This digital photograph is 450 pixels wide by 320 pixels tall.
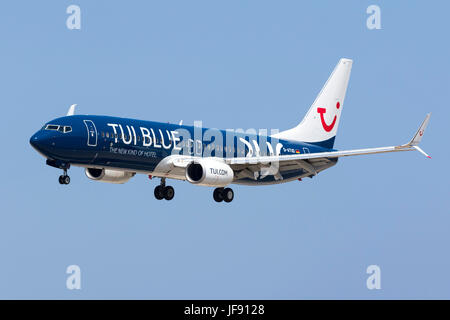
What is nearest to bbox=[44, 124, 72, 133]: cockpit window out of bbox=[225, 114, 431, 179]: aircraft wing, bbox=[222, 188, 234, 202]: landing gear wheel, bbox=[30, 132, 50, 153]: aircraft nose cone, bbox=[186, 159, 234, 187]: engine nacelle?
bbox=[30, 132, 50, 153]: aircraft nose cone

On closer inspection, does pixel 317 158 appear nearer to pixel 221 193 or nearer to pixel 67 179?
pixel 221 193

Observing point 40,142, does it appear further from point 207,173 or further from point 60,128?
point 207,173

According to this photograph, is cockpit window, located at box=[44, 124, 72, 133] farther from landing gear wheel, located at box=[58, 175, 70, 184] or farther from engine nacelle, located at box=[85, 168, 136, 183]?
engine nacelle, located at box=[85, 168, 136, 183]

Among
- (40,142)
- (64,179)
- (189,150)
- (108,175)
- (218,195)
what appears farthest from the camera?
(218,195)

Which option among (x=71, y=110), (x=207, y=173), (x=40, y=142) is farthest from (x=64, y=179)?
(x=207, y=173)

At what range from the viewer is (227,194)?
259 ft

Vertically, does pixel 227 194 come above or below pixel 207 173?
below

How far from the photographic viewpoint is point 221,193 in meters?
79.2

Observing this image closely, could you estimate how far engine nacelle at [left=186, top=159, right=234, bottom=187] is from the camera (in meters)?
74.2

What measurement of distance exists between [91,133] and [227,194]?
44.3 feet

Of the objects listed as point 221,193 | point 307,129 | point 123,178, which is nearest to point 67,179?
point 123,178

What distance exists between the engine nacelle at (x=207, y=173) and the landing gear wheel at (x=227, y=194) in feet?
10.9

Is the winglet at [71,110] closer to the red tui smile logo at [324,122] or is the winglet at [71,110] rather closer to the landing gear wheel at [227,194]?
the landing gear wheel at [227,194]

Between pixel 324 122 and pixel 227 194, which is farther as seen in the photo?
pixel 324 122
